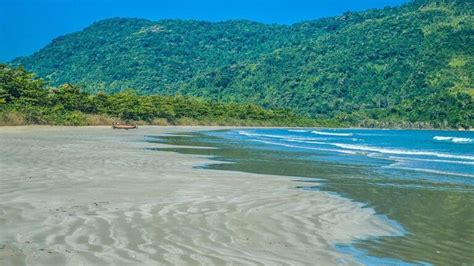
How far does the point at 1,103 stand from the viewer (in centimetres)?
4975

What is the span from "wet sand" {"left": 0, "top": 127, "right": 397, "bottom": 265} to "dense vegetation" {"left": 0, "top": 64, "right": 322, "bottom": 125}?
1520 inches

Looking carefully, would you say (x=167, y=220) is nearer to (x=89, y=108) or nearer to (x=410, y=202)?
(x=410, y=202)

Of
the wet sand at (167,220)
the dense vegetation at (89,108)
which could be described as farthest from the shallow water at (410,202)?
the dense vegetation at (89,108)

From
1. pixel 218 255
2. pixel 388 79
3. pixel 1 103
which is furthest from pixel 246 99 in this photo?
pixel 218 255

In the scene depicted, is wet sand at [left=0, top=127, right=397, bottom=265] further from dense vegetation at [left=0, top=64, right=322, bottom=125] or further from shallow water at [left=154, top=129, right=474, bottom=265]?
dense vegetation at [left=0, top=64, right=322, bottom=125]

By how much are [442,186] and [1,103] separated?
43.5 meters

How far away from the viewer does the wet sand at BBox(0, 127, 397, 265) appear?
265 inches

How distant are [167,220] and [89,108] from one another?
67565 millimetres

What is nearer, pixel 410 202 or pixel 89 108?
pixel 410 202

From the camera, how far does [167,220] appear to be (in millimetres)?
8852

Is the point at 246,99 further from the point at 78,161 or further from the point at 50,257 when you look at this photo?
the point at 50,257

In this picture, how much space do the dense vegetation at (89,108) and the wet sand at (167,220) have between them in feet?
127

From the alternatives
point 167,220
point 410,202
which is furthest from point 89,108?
point 167,220

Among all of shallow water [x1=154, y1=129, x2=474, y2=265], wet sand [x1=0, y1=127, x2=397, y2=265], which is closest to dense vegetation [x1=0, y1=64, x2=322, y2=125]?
shallow water [x1=154, y1=129, x2=474, y2=265]
